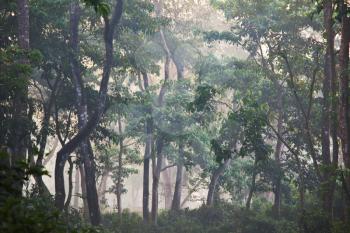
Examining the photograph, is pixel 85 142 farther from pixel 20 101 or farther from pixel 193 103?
pixel 193 103

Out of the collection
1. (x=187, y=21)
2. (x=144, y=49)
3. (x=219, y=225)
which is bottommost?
(x=219, y=225)

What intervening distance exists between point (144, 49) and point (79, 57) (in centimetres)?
684

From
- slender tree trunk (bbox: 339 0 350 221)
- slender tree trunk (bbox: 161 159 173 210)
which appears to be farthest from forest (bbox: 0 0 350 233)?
slender tree trunk (bbox: 161 159 173 210)

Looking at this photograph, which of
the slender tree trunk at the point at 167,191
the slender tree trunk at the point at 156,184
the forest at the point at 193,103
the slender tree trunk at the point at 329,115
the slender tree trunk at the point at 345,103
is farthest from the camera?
the slender tree trunk at the point at 167,191

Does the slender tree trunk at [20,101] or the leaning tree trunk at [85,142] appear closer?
the slender tree trunk at [20,101]

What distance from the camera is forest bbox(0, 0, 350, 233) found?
42.1ft

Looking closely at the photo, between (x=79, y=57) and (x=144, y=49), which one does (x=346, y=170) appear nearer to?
(x=79, y=57)

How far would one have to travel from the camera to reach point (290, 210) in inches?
770

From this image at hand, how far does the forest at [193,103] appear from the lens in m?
12.8

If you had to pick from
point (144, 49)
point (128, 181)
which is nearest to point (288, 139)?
point (144, 49)

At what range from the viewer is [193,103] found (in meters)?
14.8

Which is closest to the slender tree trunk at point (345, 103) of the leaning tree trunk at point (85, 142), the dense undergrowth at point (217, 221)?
the dense undergrowth at point (217, 221)

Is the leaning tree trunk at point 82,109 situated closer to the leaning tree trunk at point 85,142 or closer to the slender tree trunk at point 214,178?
the leaning tree trunk at point 85,142

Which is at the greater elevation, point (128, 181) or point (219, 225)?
point (128, 181)
